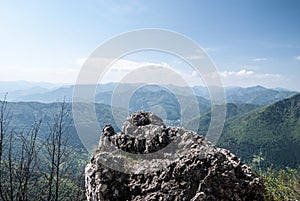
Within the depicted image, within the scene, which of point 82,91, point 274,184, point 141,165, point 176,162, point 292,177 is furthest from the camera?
point 292,177

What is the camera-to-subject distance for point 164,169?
5.74 m

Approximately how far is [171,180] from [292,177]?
13570 millimetres

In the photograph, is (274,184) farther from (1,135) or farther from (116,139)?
(1,135)

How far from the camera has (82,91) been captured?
7.75 meters

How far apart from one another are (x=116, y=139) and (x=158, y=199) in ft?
7.34

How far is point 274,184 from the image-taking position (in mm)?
13062

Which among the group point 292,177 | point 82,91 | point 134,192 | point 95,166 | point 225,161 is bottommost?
point 292,177

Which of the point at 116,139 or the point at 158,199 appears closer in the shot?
the point at 158,199

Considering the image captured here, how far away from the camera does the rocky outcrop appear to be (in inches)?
204

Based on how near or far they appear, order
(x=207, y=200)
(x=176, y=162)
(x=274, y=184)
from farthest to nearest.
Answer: (x=274, y=184)
(x=176, y=162)
(x=207, y=200)

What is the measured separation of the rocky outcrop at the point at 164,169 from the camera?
5180 millimetres

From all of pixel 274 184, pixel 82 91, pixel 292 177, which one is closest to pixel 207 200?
pixel 82 91

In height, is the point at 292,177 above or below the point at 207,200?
below

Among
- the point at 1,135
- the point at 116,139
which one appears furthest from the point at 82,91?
the point at 1,135
